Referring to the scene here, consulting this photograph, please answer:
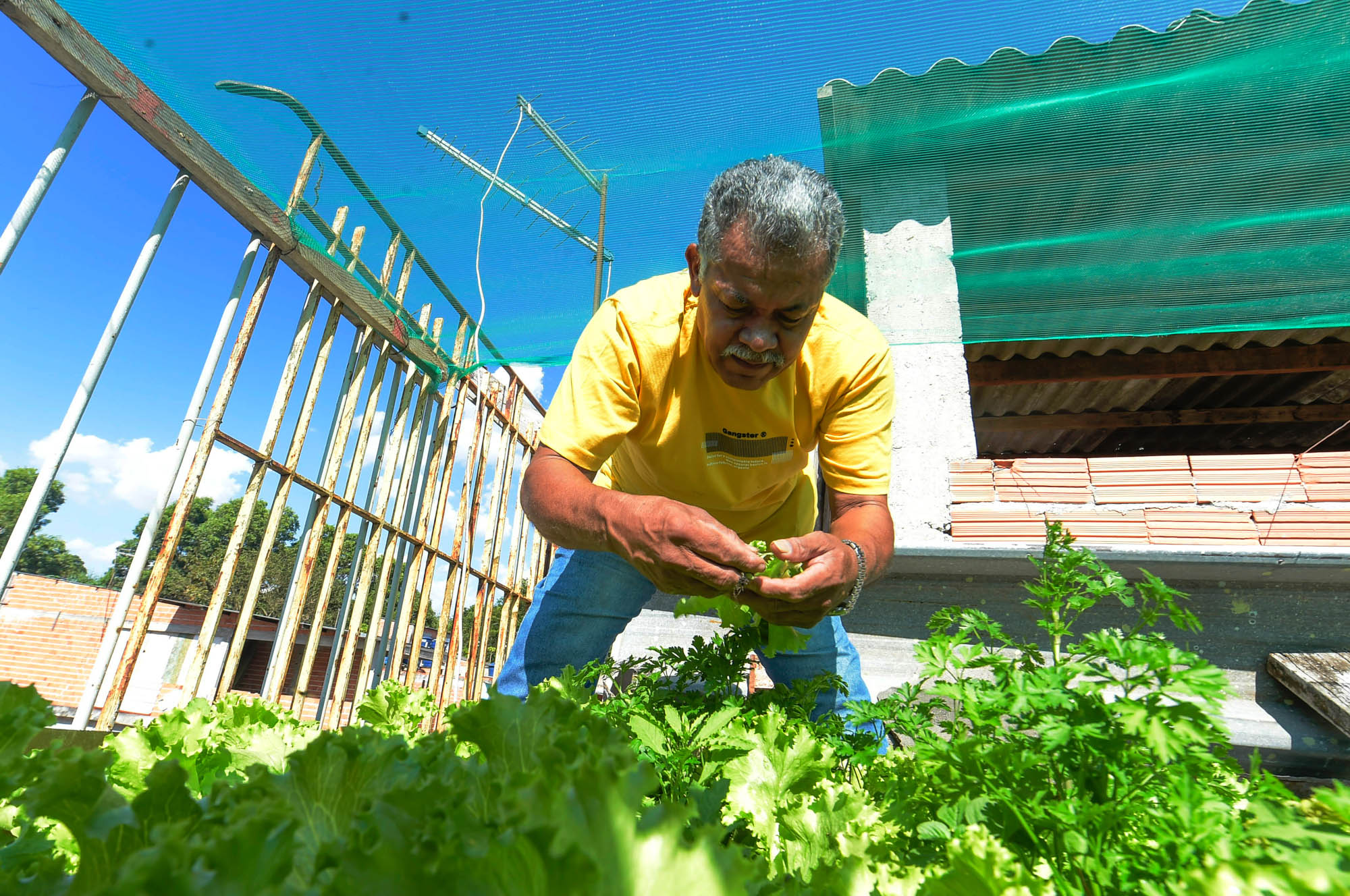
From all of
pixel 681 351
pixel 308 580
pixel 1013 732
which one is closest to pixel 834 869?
pixel 1013 732

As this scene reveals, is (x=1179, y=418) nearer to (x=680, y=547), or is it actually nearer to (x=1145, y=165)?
(x=1145, y=165)

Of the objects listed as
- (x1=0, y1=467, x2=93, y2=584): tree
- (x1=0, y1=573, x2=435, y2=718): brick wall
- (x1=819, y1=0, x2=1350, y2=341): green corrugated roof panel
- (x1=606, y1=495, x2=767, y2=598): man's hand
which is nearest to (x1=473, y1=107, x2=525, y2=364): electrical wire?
(x1=819, y1=0, x2=1350, y2=341): green corrugated roof panel

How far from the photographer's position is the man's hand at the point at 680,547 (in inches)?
62.1

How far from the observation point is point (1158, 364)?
625 centimetres

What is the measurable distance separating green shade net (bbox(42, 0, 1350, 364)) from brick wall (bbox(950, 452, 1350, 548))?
940mm

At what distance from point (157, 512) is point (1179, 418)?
29.2 feet

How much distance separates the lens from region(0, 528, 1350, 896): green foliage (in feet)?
1.35

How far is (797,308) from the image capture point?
6.27ft

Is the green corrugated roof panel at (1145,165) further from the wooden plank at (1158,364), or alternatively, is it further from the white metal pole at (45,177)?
the white metal pole at (45,177)

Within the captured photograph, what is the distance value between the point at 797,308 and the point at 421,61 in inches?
117

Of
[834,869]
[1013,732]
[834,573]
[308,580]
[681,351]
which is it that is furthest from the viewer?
[308,580]

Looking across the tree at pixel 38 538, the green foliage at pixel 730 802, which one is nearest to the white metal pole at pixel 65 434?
the green foliage at pixel 730 802

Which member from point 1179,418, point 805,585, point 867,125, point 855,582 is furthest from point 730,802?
point 1179,418

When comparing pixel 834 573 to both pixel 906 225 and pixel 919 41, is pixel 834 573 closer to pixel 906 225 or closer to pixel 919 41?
pixel 919 41
